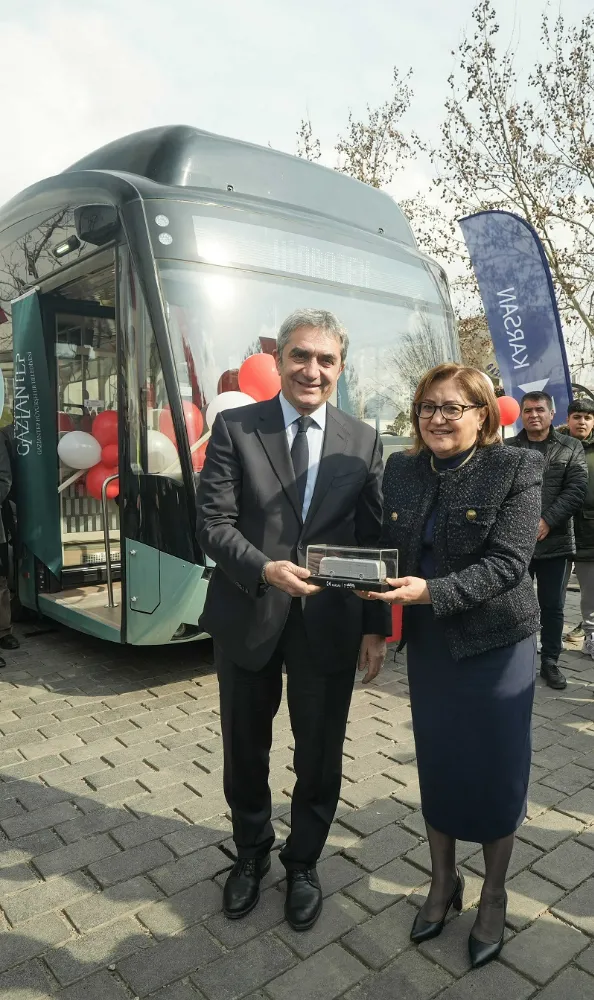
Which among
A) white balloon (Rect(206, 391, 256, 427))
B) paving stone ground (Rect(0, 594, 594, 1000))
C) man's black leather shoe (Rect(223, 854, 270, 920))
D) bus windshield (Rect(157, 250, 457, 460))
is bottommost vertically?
paving stone ground (Rect(0, 594, 594, 1000))

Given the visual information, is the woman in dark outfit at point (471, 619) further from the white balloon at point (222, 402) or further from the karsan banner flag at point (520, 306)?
the karsan banner flag at point (520, 306)

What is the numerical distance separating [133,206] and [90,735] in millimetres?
3052

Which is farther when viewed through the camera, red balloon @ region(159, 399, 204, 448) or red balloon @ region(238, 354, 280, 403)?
red balloon @ region(238, 354, 280, 403)

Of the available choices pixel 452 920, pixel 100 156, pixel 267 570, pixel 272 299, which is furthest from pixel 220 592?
pixel 100 156

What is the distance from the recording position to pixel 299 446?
2.50 metres

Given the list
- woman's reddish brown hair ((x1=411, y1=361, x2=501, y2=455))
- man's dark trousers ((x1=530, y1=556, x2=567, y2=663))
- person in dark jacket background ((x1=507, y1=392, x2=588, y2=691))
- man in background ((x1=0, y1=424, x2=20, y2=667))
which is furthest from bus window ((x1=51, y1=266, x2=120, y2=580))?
woman's reddish brown hair ((x1=411, y1=361, x2=501, y2=455))

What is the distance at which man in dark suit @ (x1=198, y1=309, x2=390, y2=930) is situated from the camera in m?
2.41

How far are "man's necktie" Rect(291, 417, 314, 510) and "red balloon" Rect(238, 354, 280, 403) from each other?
2.00 metres

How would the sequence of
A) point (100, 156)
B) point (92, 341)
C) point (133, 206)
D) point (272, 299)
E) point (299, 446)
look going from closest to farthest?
point (299, 446) → point (133, 206) → point (272, 299) → point (100, 156) → point (92, 341)

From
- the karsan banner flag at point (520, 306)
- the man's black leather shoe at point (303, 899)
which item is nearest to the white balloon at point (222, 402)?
the man's black leather shoe at point (303, 899)

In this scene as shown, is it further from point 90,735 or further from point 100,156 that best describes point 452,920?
point 100,156

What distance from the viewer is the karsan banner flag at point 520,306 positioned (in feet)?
26.7

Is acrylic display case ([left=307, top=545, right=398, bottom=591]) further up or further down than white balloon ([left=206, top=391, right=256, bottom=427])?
further down

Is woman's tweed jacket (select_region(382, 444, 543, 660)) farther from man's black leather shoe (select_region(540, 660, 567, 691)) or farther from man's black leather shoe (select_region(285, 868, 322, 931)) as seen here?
man's black leather shoe (select_region(540, 660, 567, 691))
